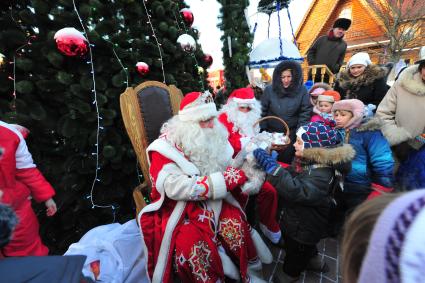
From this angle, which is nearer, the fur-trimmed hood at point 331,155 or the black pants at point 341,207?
the fur-trimmed hood at point 331,155

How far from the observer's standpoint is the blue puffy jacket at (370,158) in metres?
2.13

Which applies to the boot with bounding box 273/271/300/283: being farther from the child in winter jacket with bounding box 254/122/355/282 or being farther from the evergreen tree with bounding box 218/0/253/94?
the evergreen tree with bounding box 218/0/253/94

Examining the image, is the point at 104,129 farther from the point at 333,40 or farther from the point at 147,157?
the point at 333,40

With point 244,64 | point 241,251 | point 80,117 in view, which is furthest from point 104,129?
point 244,64

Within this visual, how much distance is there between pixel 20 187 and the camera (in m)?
1.63

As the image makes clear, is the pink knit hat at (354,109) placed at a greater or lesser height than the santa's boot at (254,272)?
greater

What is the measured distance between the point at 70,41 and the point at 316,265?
280 cm

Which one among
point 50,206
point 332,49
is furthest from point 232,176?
point 332,49

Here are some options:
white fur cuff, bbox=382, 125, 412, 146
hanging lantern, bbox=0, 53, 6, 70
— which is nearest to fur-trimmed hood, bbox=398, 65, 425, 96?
white fur cuff, bbox=382, 125, 412, 146

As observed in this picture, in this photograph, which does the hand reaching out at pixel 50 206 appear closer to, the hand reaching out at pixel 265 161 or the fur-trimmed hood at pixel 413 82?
the hand reaching out at pixel 265 161

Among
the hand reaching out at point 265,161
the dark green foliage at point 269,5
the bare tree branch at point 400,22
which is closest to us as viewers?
the hand reaching out at point 265,161

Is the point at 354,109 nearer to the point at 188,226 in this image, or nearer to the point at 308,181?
the point at 308,181

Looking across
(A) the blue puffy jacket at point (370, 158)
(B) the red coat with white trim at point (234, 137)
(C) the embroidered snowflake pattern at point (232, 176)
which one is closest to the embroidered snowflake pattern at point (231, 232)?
(C) the embroidered snowflake pattern at point (232, 176)

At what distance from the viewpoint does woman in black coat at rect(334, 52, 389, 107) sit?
3031 mm
